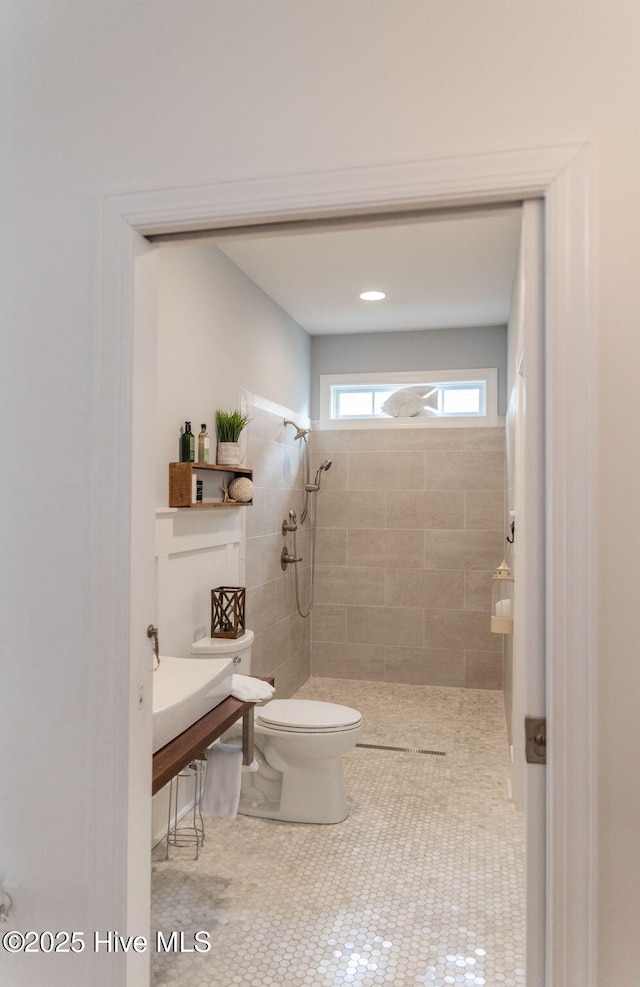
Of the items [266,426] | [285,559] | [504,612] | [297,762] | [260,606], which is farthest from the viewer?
[285,559]

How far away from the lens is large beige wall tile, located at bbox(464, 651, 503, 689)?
4707mm

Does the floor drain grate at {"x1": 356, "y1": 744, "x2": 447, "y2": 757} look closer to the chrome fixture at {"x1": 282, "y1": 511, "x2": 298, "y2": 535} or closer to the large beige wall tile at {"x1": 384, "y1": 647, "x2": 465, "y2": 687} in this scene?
the large beige wall tile at {"x1": 384, "y1": 647, "x2": 465, "y2": 687}

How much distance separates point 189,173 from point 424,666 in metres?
4.12

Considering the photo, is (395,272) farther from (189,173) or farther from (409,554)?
(189,173)

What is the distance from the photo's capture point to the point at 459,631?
477cm

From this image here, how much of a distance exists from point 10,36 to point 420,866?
9.02 feet

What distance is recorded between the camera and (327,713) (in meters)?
2.88

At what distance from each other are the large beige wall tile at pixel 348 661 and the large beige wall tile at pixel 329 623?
2.1 inches

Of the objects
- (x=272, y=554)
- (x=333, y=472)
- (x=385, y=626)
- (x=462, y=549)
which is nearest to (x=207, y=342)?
(x=272, y=554)

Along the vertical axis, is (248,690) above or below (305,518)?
below

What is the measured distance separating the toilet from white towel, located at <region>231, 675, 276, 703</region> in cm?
42

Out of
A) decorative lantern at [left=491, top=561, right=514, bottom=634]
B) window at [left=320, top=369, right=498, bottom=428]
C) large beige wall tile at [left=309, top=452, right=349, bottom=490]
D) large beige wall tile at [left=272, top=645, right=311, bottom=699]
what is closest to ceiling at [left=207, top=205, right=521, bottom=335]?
window at [left=320, top=369, right=498, bottom=428]

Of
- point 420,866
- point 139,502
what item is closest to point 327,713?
point 420,866

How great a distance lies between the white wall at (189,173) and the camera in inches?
44.1
